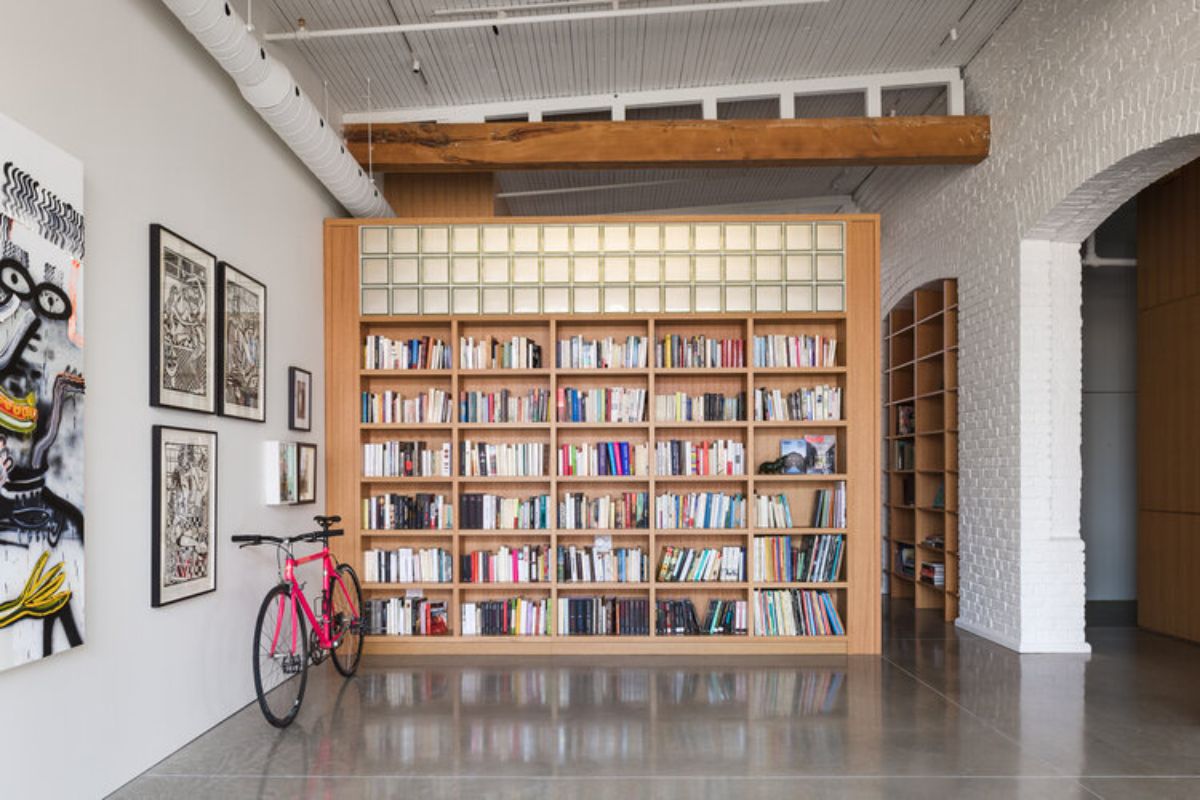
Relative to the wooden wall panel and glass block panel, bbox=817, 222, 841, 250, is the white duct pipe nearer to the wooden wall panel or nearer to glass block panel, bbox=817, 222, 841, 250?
glass block panel, bbox=817, 222, 841, 250

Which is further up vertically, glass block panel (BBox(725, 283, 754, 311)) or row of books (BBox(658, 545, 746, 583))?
glass block panel (BBox(725, 283, 754, 311))

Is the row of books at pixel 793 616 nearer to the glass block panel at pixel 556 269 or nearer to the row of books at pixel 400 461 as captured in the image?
the row of books at pixel 400 461

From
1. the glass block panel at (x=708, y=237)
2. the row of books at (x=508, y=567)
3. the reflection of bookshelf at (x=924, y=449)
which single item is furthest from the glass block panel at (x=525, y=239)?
the reflection of bookshelf at (x=924, y=449)

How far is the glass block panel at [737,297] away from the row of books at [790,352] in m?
0.27

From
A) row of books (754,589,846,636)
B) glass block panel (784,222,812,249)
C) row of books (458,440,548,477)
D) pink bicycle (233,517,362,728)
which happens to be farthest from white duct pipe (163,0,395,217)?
row of books (754,589,846,636)

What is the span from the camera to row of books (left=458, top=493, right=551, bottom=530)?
6.50 meters

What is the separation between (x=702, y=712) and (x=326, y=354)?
374cm

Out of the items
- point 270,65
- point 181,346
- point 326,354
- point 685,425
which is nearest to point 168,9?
point 270,65

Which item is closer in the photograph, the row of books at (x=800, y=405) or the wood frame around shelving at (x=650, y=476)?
the wood frame around shelving at (x=650, y=476)

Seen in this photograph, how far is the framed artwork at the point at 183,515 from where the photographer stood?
13.1 ft

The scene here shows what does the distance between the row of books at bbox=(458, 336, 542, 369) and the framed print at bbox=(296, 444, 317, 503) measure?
49.0 inches

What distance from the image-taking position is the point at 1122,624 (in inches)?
306

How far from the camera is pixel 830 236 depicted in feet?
21.5

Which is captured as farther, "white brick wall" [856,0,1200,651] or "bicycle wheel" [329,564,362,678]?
"bicycle wheel" [329,564,362,678]
